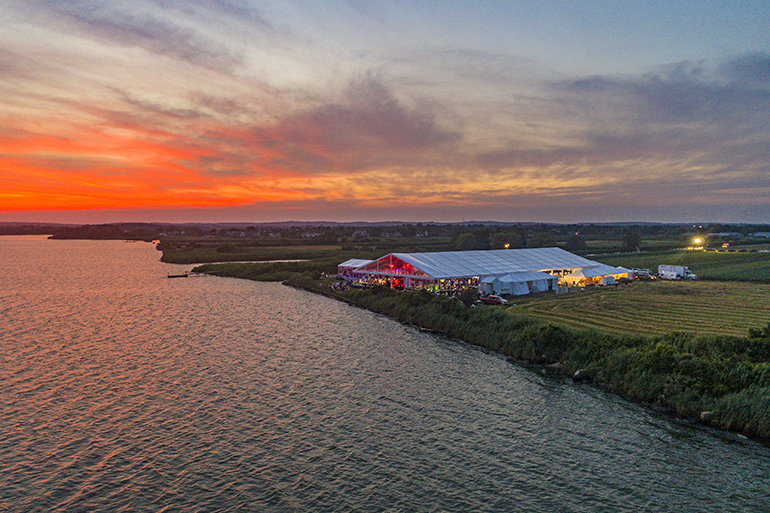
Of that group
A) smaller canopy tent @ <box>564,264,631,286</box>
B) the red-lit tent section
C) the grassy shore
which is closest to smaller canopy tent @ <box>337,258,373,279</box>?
the red-lit tent section

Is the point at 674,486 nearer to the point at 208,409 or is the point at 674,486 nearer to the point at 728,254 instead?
the point at 208,409

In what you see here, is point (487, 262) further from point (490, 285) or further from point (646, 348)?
point (646, 348)

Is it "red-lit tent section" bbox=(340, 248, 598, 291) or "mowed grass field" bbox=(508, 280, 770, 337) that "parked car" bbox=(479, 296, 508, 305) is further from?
"red-lit tent section" bbox=(340, 248, 598, 291)

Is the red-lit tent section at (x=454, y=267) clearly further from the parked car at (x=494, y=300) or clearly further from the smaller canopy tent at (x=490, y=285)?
the parked car at (x=494, y=300)

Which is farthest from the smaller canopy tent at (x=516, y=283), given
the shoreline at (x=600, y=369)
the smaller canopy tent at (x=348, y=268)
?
the smaller canopy tent at (x=348, y=268)

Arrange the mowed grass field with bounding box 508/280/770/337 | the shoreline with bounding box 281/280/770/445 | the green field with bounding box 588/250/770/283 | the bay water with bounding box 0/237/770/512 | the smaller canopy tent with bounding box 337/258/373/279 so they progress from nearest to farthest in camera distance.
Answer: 1. the bay water with bounding box 0/237/770/512
2. the shoreline with bounding box 281/280/770/445
3. the mowed grass field with bounding box 508/280/770/337
4. the green field with bounding box 588/250/770/283
5. the smaller canopy tent with bounding box 337/258/373/279

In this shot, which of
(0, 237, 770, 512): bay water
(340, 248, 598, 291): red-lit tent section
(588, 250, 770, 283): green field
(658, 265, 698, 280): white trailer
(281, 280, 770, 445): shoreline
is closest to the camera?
(0, 237, 770, 512): bay water
